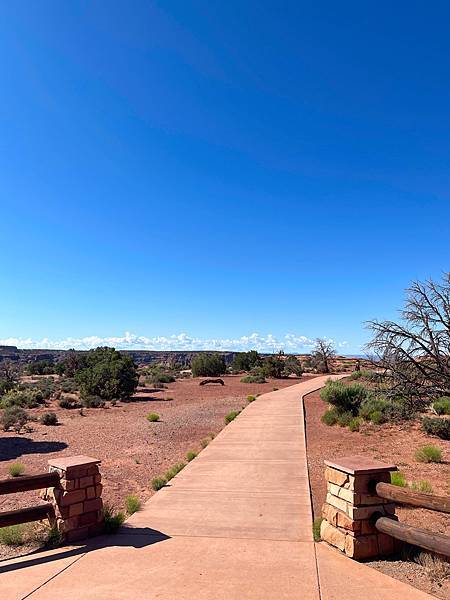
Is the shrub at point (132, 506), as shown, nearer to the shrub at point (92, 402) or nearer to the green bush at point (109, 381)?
the shrub at point (92, 402)

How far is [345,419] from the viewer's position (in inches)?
655

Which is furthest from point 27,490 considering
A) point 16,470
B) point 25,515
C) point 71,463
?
point 16,470

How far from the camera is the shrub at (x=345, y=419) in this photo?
53.8ft

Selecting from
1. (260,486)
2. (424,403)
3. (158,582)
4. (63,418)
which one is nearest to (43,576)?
(158,582)

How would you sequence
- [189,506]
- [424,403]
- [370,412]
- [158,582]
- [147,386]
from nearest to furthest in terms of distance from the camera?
1. [158,582]
2. [189,506]
3. [424,403]
4. [370,412]
5. [147,386]

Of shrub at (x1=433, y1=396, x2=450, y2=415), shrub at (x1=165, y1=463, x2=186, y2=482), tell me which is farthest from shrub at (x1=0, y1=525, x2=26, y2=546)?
shrub at (x1=433, y1=396, x2=450, y2=415)

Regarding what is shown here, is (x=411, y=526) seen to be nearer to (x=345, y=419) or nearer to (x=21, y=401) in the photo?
(x=345, y=419)

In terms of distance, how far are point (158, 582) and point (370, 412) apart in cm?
1369

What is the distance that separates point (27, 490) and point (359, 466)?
3977 millimetres

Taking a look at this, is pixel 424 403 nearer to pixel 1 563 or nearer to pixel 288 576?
pixel 288 576

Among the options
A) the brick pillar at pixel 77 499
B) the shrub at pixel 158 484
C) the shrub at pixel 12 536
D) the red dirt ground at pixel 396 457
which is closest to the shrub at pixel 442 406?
the red dirt ground at pixel 396 457

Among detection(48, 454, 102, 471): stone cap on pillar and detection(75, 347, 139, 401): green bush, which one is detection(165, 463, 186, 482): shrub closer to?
detection(48, 454, 102, 471): stone cap on pillar

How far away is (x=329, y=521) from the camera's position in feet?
18.5

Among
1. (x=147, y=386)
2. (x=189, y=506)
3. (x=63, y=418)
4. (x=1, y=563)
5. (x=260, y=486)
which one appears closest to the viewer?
(x=1, y=563)
